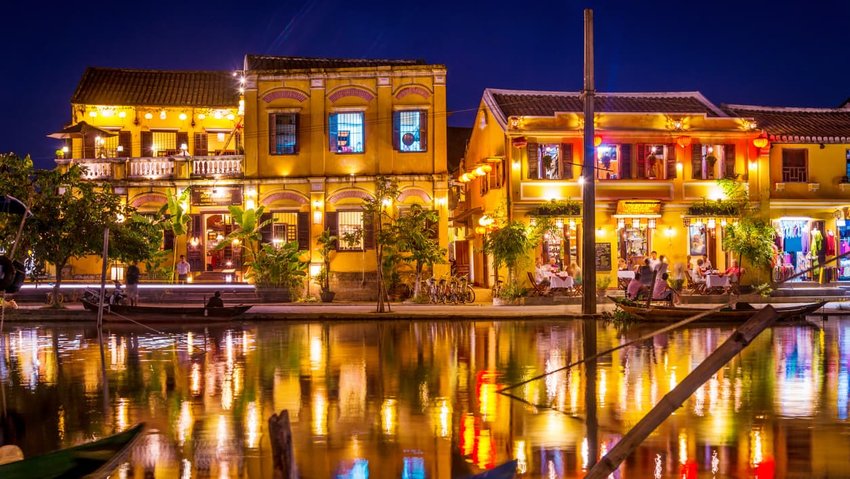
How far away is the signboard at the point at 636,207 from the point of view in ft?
113

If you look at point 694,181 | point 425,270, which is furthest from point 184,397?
point 694,181

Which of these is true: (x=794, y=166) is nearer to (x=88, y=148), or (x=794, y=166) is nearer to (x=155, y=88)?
(x=155, y=88)

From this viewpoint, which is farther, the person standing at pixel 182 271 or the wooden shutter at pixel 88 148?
the wooden shutter at pixel 88 148

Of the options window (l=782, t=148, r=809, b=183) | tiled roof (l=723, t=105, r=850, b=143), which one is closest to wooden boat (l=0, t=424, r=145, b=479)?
tiled roof (l=723, t=105, r=850, b=143)

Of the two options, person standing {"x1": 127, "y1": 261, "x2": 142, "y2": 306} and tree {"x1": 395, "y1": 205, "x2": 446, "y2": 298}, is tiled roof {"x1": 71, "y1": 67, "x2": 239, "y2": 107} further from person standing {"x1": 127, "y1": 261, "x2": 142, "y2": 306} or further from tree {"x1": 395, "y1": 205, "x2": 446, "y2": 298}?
person standing {"x1": 127, "y1": 261, "x2": 142, "y2": 306}

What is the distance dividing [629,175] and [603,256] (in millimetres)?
3402

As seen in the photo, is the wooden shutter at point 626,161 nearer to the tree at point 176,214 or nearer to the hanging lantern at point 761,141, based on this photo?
the hanging lantern at point 761,141

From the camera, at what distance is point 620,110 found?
123 ft

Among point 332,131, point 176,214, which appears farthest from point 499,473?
point 176,214

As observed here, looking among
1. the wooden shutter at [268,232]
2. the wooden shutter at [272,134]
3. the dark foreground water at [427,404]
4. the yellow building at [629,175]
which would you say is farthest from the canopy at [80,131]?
the dark foreground water at [427,404]

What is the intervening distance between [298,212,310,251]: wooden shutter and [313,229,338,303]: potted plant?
0.68m

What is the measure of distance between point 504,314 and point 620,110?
12.8 meters

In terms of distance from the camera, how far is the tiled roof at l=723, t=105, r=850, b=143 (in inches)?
1426

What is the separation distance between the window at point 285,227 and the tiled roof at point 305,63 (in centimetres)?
617
